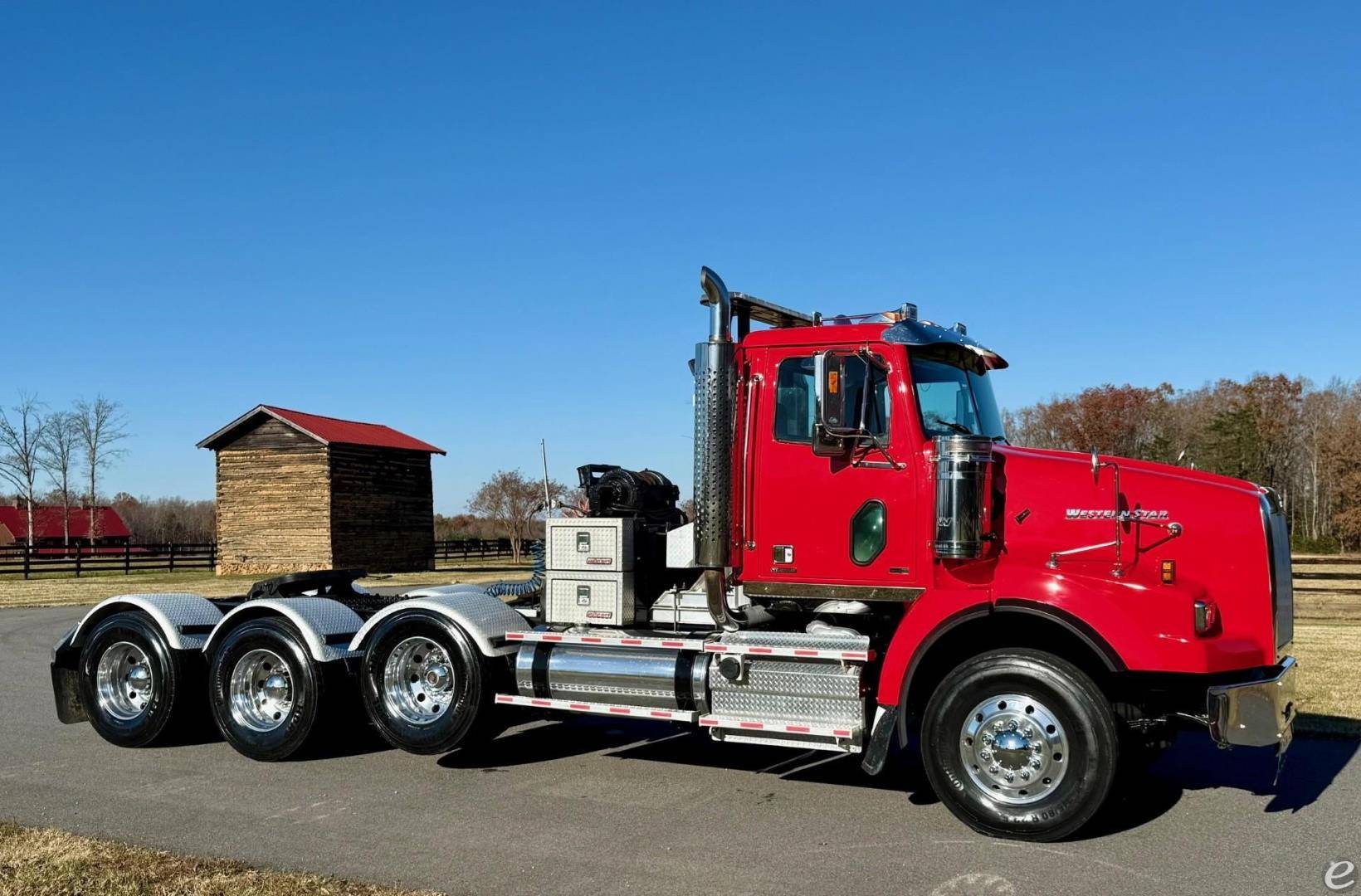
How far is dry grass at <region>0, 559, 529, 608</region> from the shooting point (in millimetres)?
28703

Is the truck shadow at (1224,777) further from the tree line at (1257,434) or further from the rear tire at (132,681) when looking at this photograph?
the tree line at (1257,434)

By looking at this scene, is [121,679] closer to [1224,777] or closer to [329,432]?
[1224,777]

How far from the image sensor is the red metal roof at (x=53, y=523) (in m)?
77.6

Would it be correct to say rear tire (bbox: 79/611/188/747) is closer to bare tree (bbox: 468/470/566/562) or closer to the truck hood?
the truck hood

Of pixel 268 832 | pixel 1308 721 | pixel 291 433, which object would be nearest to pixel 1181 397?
pixel 291 433

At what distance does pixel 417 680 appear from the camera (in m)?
8.61

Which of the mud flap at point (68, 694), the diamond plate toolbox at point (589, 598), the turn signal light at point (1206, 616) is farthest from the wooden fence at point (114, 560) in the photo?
the turn signal light at point (1206, 616)

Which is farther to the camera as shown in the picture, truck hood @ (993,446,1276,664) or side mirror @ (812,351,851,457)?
side mirror @ (812,351,851,457)

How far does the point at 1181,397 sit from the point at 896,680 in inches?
3220

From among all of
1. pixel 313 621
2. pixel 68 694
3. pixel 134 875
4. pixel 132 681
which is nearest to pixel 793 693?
pixel 134 875

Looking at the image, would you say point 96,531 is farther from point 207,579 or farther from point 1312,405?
point 1312,405

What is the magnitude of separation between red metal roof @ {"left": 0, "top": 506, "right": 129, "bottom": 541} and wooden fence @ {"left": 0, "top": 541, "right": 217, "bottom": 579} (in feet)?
105

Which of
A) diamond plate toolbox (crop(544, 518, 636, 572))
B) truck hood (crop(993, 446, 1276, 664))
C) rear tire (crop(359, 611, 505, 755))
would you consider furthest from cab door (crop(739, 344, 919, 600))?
rear tire (crop(359, 611, 505, 755))

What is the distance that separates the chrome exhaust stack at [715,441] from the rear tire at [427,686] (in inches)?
77.1
